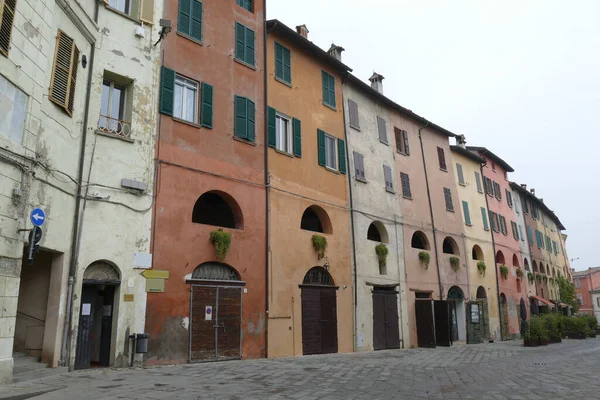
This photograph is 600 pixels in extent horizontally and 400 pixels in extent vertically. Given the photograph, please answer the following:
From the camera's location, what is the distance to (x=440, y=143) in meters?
29.3

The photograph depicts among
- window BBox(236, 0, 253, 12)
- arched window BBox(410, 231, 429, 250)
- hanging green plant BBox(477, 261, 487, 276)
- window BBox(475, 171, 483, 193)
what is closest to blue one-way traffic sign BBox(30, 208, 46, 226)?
window BBox(236, 0, 253, 12)

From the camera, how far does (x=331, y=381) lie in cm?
1046

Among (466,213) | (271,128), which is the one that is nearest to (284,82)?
(271,128)

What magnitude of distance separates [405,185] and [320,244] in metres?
8.66

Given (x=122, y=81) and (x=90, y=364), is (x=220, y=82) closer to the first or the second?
(x=122, y=81)

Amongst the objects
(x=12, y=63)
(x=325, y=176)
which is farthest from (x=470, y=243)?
(x=12, y=63)

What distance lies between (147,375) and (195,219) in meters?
5.96

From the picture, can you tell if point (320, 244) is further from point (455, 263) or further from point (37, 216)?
point (455, 263)

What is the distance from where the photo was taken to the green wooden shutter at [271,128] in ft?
56.5

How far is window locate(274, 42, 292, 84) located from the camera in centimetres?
1847

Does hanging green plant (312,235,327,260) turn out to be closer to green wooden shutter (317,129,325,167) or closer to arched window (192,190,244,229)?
green wooden shutter (317,129,325,167)

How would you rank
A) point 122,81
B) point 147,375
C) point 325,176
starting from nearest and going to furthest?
point 147,375, point 122,81, point 325,176

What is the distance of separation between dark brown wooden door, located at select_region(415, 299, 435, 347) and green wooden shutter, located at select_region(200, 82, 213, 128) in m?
13.4

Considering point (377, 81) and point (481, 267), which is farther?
point (481, 267)
